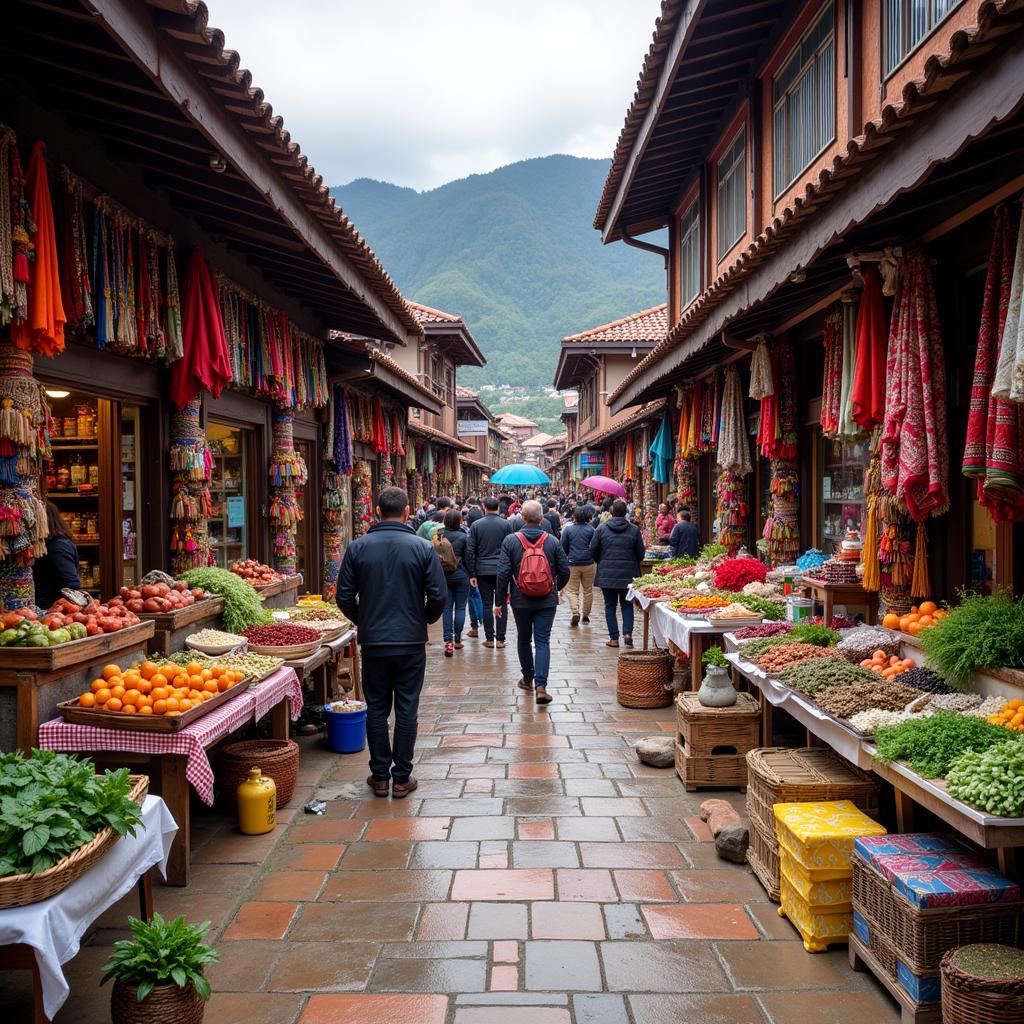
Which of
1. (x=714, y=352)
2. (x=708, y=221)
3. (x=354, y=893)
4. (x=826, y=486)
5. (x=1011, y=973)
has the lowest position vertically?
(x=354, y=893)

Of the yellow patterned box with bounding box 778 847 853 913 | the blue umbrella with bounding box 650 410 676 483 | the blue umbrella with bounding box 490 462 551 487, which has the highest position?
the blue umbrella with bounding box 650 410 676 483

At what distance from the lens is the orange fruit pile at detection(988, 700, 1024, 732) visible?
384 centimetres

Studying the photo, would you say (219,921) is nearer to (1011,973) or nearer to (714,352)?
(1011,973)

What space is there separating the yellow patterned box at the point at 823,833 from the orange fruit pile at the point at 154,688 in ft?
10.5

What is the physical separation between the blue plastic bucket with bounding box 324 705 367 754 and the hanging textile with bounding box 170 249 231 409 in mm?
2910

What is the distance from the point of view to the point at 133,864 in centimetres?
374

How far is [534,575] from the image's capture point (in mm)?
8750

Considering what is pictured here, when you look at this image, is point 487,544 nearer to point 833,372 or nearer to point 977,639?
point 833,372

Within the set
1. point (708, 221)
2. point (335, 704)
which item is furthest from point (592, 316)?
point (335, 704)

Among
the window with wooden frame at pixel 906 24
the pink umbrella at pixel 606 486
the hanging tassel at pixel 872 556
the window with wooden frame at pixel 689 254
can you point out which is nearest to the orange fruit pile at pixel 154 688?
the hanging tassel at pixel 872 556

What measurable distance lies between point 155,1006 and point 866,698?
3599 millimetres

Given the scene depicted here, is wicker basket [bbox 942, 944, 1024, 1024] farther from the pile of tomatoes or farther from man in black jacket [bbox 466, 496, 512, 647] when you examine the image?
man in black jacket [bbox 466, 496, 512, 647]

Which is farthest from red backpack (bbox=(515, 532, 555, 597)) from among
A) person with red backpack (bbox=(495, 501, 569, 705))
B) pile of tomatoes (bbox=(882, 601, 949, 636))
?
pile of tomatoes (bbox=(882, 601, 949, 636))

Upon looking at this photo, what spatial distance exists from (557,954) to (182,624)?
3603 millimetres
